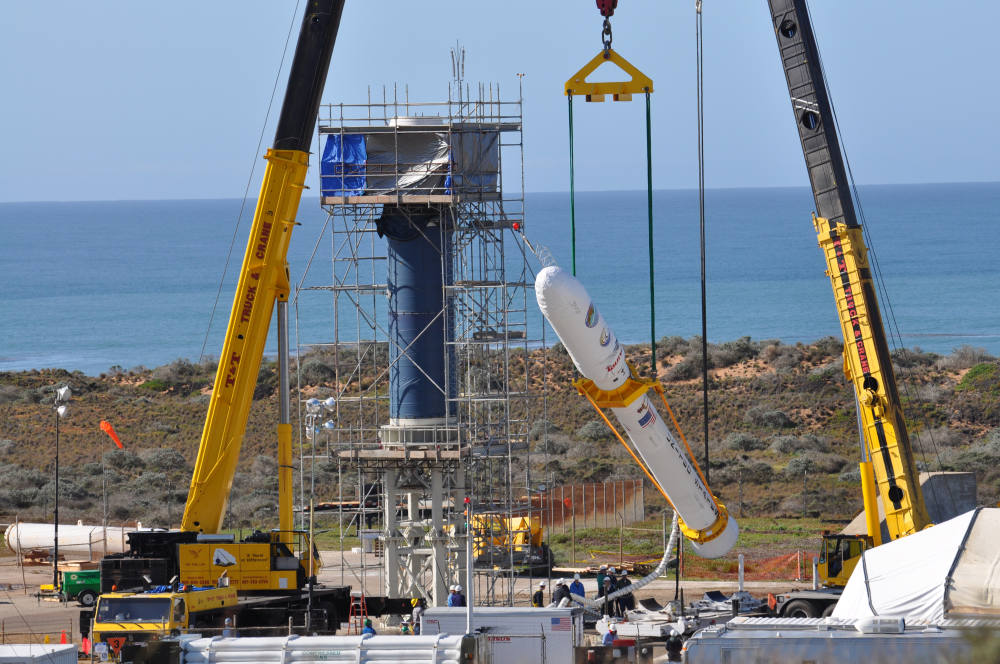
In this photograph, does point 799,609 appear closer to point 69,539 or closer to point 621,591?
point 621,591

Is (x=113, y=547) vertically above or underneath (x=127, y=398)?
underneath

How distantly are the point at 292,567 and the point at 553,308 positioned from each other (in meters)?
9.08

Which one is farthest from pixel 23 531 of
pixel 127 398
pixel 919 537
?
pixel 127 398

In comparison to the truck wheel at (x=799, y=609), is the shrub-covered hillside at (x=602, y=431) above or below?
above

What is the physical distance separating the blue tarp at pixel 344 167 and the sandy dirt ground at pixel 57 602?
29.8 ft

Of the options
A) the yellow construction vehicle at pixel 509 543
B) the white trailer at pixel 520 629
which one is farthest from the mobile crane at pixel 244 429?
the yellow construction vehicle at pixel 509 543

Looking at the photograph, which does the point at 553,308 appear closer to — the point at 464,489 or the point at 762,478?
the point at 464,489

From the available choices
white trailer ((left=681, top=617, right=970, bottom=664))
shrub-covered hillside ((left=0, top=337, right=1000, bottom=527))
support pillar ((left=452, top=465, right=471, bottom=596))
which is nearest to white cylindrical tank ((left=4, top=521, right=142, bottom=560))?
shrub-covered hillside ((left=0, top=337, right=1000, bottom=527))

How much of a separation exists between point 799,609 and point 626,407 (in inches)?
231

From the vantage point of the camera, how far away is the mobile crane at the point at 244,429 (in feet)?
104

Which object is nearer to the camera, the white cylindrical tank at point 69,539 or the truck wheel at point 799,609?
the truck wheel at point 799,609

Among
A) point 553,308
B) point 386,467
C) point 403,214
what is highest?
point 403,214

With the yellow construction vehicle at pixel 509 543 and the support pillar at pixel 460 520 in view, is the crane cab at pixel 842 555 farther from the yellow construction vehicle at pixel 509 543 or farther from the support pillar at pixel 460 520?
the support pillar at pixel 460 520

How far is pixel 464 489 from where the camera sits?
35812mm
